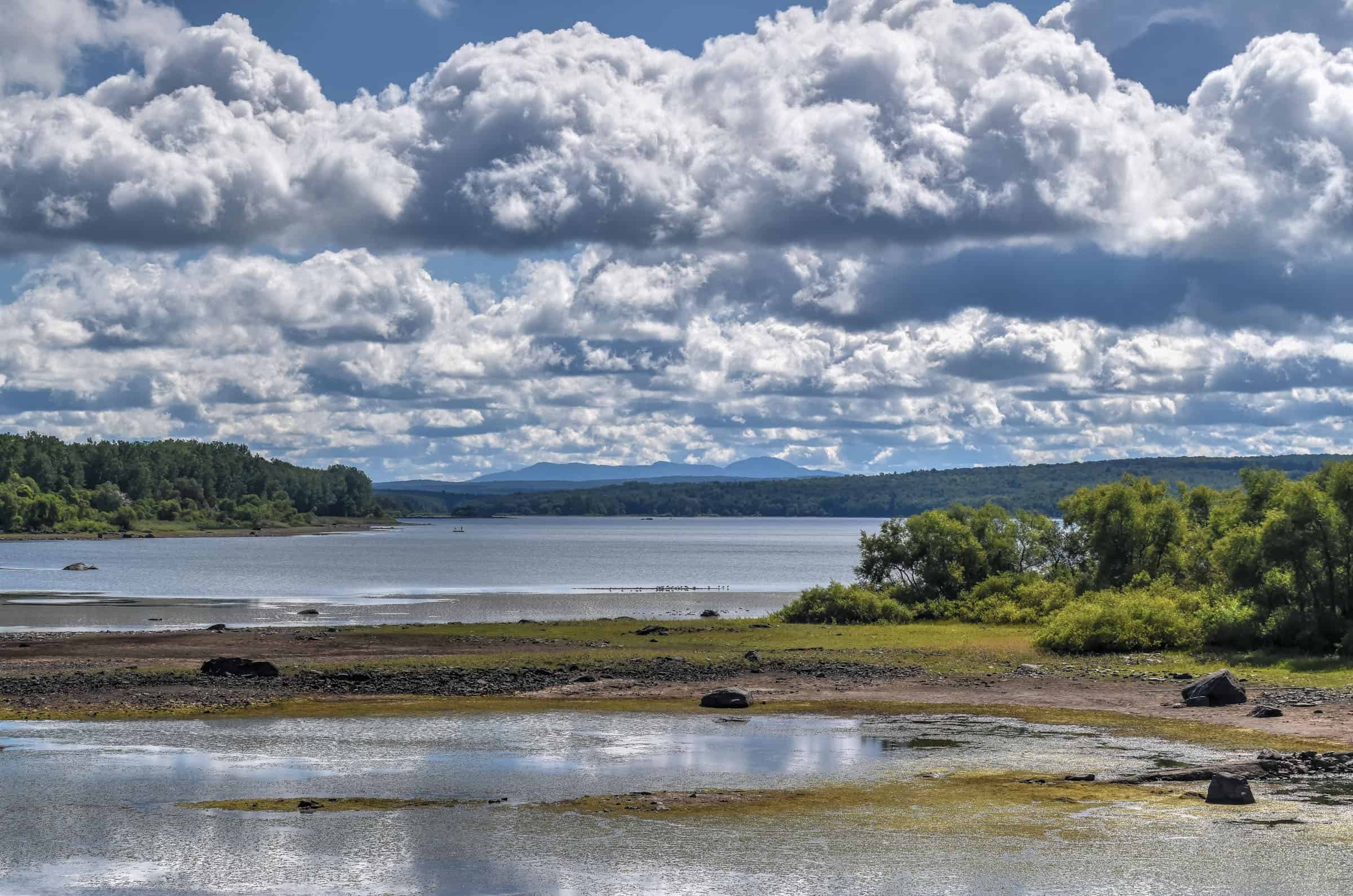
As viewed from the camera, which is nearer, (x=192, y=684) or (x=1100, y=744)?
(x=1100, y=744)

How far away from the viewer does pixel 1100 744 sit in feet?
115

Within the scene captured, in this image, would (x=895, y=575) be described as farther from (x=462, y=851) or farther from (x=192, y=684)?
(x=462, y=851)

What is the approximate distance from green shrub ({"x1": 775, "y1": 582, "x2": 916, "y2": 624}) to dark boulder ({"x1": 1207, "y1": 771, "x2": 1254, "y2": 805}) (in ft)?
158

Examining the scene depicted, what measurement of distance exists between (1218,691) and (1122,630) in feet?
54.9

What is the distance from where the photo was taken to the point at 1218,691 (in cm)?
4112

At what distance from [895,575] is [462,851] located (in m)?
83.3

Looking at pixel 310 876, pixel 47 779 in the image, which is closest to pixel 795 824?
pixel 310 876

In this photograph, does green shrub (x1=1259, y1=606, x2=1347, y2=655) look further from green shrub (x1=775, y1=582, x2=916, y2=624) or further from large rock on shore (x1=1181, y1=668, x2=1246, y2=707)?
green shrub (x1=775, y1=582, x2=916, y2=624)

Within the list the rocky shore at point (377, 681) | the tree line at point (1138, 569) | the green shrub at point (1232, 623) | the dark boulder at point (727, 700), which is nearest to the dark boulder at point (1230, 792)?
the dark boulder at point (727, 700)

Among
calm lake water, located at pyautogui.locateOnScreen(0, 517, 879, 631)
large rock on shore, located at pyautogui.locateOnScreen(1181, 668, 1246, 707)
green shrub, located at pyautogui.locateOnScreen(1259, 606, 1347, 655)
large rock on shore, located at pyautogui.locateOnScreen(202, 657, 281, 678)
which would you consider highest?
green shrub, located at pyautogui.locateOnScreen(1259, 606, 1347, 655)

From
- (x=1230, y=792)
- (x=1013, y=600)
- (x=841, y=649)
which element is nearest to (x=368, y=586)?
(x=1013, y=600)

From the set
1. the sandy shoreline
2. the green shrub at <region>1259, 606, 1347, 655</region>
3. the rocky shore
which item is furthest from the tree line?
the rocky shore

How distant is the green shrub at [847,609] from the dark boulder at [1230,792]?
4827 centimetres

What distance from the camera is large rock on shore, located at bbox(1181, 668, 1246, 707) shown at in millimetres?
41000
